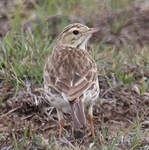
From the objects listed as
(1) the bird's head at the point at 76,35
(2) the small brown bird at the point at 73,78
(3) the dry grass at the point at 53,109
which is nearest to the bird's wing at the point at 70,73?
(2) the small brown bird at the point at 73,78

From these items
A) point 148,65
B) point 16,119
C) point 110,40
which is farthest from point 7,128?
point 110,40

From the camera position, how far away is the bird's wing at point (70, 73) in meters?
5.38

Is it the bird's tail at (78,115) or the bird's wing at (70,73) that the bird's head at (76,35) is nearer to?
the bird's wing at (70,73)

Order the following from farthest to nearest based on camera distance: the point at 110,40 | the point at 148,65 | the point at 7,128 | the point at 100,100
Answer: the point at 110,40, the point at 148,65, the point at 100,100, the point at 7,128

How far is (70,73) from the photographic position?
5672 millimetres

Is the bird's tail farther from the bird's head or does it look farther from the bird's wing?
the bird's head

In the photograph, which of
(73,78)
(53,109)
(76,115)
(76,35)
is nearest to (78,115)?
(76,115)

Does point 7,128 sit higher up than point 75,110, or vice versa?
point 75,110

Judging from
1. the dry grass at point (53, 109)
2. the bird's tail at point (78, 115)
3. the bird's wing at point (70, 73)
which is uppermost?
the bird's wing at point (70, 73)

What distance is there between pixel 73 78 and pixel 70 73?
0.11 m

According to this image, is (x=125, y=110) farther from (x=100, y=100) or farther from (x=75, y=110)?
(x=75, y=110)

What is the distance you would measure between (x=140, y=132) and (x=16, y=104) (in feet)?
5.24

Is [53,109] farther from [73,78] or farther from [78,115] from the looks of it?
[78,115]

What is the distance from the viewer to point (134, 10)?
9.13 metres
